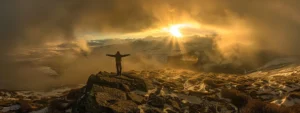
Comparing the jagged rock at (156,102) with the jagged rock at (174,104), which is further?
the jagged rock at (174,104)

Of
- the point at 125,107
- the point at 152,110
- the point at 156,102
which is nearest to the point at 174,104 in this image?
the point at 156,102

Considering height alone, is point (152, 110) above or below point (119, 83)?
below

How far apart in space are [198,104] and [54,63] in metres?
142

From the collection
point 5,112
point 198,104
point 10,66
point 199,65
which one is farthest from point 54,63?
point 198,104

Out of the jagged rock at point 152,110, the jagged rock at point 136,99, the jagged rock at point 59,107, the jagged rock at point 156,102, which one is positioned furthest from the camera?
the jagged rock at point 59,107

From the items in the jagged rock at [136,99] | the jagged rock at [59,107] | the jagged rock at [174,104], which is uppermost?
the jagged rock at [136,99]

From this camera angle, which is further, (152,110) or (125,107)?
(152,110)

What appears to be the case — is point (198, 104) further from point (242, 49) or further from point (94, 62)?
point (94, 62)

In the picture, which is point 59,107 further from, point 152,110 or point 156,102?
point 152,110

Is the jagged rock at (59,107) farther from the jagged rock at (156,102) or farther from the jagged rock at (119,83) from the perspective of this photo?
the jagged rock at (156,102)

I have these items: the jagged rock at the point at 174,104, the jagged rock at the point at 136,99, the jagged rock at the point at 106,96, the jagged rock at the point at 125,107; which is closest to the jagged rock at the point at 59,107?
the jagged rock at the point at 106,96

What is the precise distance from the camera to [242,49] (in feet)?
386

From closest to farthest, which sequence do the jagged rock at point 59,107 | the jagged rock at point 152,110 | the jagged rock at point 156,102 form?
the jagged rock at point 152,110
the jagged rock at point 156,102
the jagged rock at point 59,107

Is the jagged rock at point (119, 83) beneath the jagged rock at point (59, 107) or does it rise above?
above
